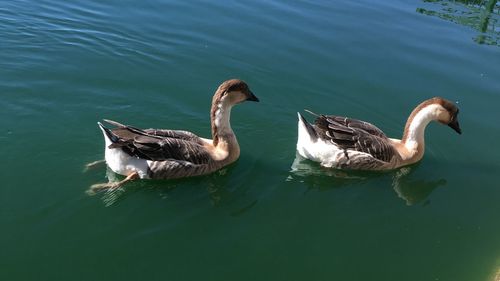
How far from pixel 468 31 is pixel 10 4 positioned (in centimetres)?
1386

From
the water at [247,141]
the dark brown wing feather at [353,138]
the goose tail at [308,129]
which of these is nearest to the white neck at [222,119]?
the water at [247,141]

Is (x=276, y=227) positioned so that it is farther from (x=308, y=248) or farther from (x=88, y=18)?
(x=88, y=18)

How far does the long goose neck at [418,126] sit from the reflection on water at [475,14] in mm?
7390

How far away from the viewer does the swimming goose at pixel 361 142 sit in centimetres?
879

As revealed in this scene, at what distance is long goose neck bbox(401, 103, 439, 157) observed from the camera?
916 centimetres

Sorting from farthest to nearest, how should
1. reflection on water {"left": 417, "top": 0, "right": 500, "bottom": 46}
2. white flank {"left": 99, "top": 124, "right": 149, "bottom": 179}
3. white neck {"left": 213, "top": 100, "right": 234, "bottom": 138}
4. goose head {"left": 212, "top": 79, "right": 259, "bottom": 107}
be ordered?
reflection on water {"left": 417, "top": 0, "right": 500, "bottom": 46} < white neck {"left": 213, "top": 100, "right": 234, "bottom": 138} < goose head {"left": 212, "top": 79, "right": 259, "bottom": 107} < white flank {"left": 99, "top": 124, "right": 149, "bottom": 179}

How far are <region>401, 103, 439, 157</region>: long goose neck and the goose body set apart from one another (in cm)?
312

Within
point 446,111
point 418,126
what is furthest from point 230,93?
point 446,111

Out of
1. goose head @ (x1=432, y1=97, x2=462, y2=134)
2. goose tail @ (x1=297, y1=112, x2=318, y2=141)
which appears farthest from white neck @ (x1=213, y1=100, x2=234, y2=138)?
goose head @ (x1=432, y1=97, x2=462, y2=134)

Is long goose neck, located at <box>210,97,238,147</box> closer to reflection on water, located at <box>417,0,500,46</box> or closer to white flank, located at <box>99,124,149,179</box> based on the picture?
white flank, located at <box>99,124,149,179</box>

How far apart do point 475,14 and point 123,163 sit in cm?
1464

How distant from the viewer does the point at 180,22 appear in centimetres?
1423

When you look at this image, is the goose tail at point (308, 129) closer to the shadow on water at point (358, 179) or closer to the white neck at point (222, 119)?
the shadow on water at point (358, 179)

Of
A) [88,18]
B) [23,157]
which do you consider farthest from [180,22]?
[23,157]
